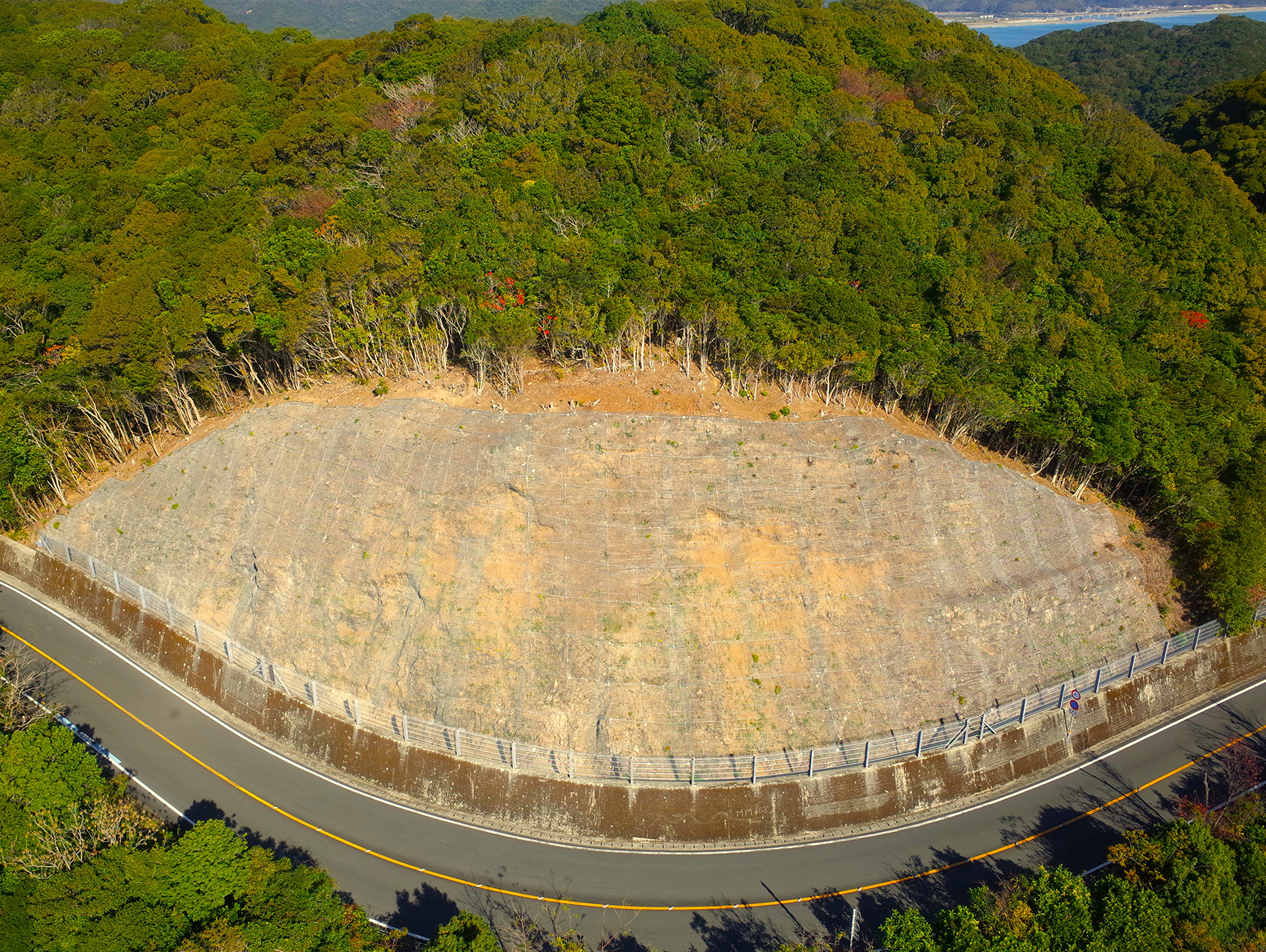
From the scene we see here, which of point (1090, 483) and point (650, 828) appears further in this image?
point (1090, 483)

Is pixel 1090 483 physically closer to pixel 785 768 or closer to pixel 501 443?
pixel 785 768

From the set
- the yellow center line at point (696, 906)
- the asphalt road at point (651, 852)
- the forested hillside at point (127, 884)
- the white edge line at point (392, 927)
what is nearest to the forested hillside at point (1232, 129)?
the asphalt road at point (651, 852)

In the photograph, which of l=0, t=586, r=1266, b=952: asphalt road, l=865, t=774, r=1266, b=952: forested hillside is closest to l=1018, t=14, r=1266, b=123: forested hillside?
l=0, t=586, r=1266, b=952: asphalt road

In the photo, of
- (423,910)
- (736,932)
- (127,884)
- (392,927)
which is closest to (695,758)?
(736,932)

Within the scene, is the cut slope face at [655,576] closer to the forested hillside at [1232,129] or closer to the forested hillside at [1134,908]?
the forested hillside at [1134,908]

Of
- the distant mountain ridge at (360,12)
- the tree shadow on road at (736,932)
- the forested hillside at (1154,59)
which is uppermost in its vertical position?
the distant mountain ridge at (360,12)

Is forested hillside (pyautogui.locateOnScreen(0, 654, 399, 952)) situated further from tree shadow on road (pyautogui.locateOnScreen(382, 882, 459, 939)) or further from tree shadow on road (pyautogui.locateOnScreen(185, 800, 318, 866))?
tree shadow on road (pyautogui.locateOnScreen(185, 800, 318, 866))

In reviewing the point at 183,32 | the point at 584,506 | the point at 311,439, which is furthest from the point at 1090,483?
the point at 183,32
